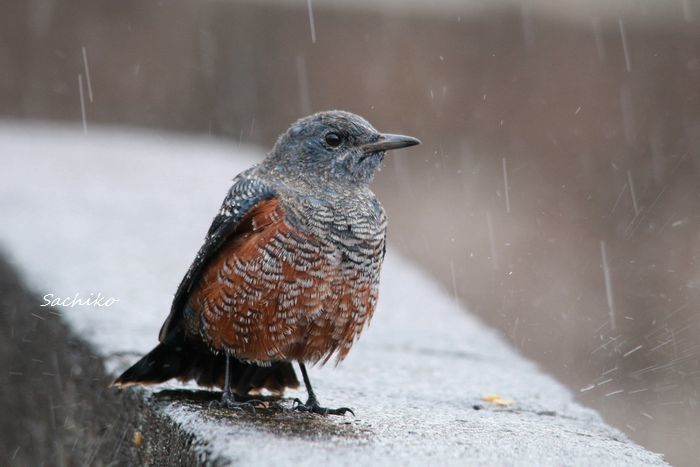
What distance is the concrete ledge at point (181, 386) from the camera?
103 inches

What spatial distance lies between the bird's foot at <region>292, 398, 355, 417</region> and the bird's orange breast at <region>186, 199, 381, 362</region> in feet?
0.46

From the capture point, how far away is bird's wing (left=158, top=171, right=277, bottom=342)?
121 inches

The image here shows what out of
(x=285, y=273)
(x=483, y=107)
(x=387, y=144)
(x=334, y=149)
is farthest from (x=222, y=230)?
(x=483, y=107)

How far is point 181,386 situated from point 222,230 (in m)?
0.62

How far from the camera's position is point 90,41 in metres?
10.8

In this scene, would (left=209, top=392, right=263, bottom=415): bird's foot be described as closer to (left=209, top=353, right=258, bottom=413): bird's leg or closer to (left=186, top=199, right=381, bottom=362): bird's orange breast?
(left=209, top=353, right=258, bottom=413): bird's leg

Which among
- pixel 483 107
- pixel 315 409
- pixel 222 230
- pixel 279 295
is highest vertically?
pixel 483 107

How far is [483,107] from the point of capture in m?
11.3

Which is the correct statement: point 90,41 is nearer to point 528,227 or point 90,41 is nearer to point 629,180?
point 528,227

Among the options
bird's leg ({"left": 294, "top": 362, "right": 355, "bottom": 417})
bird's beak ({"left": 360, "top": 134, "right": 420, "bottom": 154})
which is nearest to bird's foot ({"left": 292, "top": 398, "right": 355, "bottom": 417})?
bird's leg ({"left": 294, "top": 362, "right": 355, "bottom": 417})

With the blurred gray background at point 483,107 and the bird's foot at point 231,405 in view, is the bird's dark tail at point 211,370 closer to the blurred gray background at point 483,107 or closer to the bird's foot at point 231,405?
the bird's foot at point 231,405

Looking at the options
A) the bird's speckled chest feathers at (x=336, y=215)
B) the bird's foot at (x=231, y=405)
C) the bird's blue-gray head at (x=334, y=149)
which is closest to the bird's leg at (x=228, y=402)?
the bird's foot at (x=231, y=405)

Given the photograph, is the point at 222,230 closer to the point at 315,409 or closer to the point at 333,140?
the point at 333,140

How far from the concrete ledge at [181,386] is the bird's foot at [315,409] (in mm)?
46
